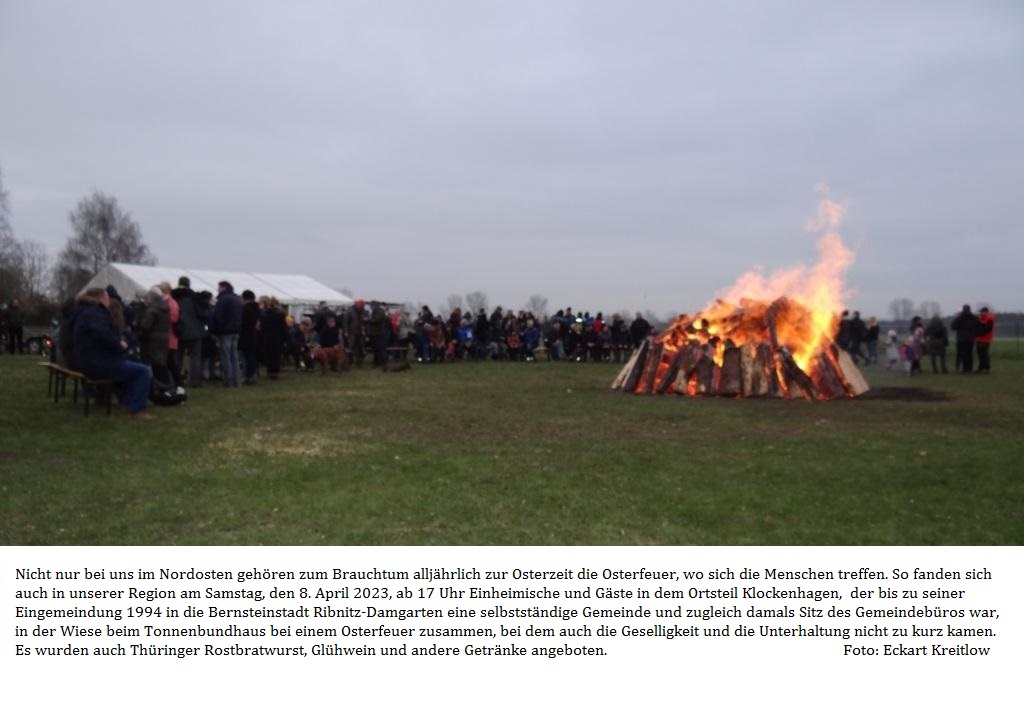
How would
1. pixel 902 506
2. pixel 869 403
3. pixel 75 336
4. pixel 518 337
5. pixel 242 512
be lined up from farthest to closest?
1. pixel 518 337
2. pixel 869 403
3. pixel 75 336
4. pixel 902 506
5. pixel 242 512

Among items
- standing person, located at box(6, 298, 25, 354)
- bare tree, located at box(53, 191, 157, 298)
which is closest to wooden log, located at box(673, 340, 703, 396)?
standing person, located at box(6, 298, 25, 354)

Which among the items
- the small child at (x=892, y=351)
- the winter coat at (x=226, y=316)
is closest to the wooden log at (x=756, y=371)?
the small child at (x=892, y=351)

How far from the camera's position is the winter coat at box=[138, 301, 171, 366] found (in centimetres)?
1284

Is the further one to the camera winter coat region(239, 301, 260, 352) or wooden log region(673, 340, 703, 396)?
winter coat region(239, 301, 260, 352)

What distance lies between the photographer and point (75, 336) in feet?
35.6

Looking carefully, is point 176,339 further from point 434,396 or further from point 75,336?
point 434,396

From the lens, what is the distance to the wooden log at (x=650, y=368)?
1602 cm

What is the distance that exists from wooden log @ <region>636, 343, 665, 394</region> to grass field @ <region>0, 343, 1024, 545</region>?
7.94ft

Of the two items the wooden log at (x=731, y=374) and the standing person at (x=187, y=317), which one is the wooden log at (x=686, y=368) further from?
the standing person at (x=187, y=317)

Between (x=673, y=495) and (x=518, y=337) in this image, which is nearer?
(x=673, y=495)

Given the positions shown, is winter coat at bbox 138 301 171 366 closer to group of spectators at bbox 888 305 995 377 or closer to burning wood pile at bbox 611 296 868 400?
burning wood pile at bbox 611 296 868 400
